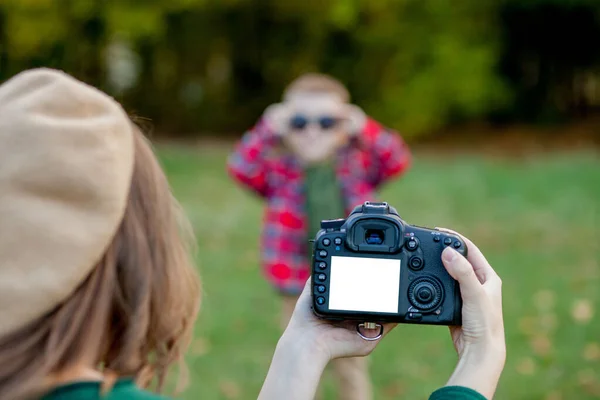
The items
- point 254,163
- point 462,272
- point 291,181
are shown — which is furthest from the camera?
point 254,163

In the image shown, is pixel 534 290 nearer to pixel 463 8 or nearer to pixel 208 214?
pixel 208 214

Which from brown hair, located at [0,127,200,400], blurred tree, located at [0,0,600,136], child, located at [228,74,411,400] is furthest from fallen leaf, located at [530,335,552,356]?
blurred tree, located at [0,0,600,136]

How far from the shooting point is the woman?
4.08 feet

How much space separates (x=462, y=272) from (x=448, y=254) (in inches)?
2.2

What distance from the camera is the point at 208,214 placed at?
9977 mm

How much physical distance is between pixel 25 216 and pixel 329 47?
686 inches

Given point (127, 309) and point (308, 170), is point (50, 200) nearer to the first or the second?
point (127, 309)

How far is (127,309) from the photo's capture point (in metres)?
1.37

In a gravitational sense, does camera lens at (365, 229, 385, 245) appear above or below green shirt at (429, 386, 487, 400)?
above

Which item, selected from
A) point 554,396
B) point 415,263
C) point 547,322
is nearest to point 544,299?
point 547,322

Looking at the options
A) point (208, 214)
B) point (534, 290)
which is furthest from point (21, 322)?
point (208, 214)

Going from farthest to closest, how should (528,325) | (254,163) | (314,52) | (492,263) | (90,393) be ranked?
1. (314,52)
2. (492,263)
3. (528,325)
4. (254,163)
5. (90,393)

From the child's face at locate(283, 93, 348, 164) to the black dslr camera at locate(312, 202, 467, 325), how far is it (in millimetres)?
2127

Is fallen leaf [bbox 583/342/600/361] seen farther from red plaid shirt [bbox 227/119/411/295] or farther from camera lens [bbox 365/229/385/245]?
camera lens [bbox 365/229/385/245]
